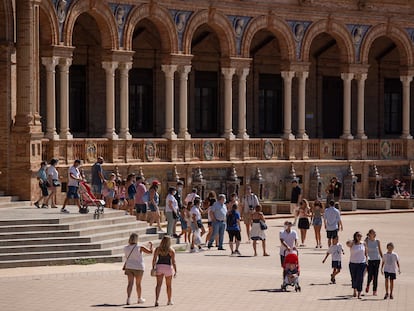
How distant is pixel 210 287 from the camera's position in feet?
88.8

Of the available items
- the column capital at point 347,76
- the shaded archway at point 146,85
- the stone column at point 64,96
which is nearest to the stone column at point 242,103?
the shaded archway at point 146,85

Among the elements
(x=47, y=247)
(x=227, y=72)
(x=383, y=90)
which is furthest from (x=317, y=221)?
(x=383, y=90)

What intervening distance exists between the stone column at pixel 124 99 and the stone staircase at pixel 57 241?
1142 centimetres

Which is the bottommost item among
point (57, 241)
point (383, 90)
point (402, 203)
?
point (57, 241)

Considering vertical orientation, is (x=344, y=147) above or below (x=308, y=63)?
below

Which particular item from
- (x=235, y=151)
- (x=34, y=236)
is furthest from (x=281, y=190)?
(x=34, y=236)

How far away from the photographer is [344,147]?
166ft

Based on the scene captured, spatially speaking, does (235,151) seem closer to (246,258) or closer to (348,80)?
(348,80)

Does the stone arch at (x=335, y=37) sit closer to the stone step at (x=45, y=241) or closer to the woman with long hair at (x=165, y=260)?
the stone step at (x=45, y=241)

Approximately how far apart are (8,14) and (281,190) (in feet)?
50.4

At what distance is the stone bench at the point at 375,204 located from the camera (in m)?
48.7

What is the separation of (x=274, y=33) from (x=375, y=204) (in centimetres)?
748

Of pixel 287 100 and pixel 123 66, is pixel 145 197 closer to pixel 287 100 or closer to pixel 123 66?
pixel 123 66

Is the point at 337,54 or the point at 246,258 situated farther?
the point at 337,54
